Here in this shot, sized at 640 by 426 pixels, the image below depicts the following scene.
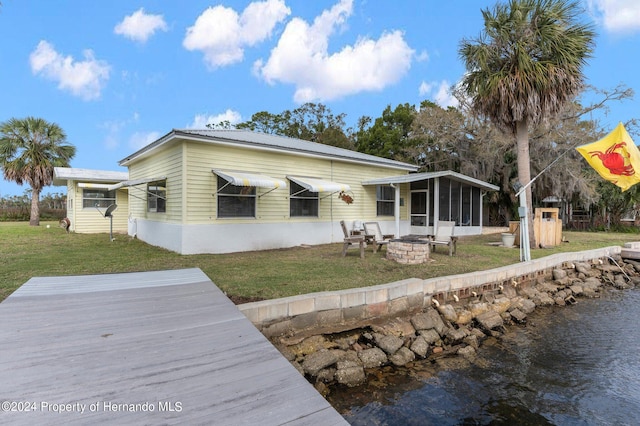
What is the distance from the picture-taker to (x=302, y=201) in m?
11.7

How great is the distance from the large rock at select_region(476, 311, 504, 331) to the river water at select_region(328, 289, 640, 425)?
23cm

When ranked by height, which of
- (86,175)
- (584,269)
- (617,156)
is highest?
(86,175)

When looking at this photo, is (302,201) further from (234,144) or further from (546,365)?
(546,365)

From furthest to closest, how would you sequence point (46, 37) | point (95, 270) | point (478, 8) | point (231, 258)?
1. point (46, 37)
2. point (478, 8)
3. point (231, 258)
4. point (95, 270)

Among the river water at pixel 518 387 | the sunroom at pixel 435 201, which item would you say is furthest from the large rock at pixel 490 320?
the sunroom at pixel 435 201

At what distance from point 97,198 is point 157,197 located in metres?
7.03

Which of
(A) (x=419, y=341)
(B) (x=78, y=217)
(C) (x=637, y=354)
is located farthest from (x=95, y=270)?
(B) (x=78, y=217)

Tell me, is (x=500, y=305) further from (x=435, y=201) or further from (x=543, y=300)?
(x=435, y=201)

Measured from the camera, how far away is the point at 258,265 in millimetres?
7496

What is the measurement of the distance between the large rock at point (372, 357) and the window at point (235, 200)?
263 inches

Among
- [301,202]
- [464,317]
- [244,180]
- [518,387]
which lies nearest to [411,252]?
[464,317]

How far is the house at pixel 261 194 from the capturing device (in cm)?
924

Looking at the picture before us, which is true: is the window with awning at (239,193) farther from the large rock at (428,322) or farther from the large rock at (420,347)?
the large rock at (420,347)

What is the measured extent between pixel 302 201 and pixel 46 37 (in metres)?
12.9
